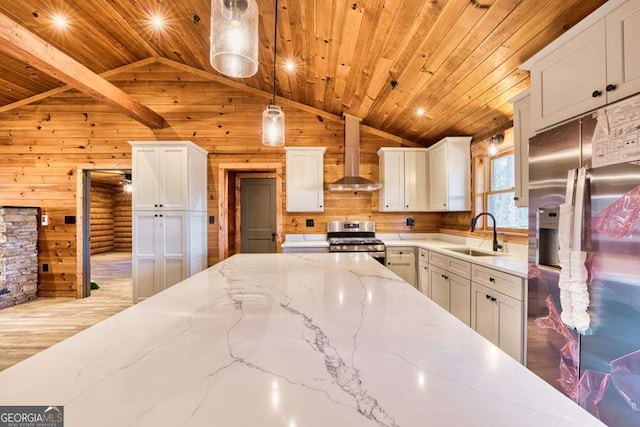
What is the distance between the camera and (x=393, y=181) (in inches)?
157

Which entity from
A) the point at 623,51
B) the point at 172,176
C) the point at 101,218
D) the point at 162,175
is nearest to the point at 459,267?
the point at 623,51

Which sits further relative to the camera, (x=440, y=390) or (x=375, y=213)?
(x=375, y=213)

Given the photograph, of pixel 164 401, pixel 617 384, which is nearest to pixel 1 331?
pixel 164 401

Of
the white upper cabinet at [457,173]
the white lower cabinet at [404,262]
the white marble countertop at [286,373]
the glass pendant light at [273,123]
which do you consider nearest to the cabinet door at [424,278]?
the white lower cabinet at [404,262]

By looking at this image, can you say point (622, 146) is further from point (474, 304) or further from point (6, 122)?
point (6, 122)

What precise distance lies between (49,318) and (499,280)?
4885mm

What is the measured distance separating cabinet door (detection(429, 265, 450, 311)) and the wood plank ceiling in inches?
68.1

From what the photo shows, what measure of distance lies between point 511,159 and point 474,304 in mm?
1632

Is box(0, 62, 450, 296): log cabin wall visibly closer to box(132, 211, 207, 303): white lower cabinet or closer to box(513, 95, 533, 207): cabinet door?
box(132, 211, 207, 303): white lower cabinet

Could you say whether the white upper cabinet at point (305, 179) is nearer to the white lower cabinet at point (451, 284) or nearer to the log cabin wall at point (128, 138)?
the log cabin wall at point (128, 138)

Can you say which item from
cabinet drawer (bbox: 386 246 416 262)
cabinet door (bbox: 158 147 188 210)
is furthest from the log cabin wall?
cabinet drawer (bbox: 386 246 416 262)

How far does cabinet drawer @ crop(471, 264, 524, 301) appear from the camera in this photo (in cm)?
189

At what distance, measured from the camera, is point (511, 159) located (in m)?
2.96

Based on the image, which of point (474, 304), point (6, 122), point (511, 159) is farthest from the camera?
point (6, 122)
